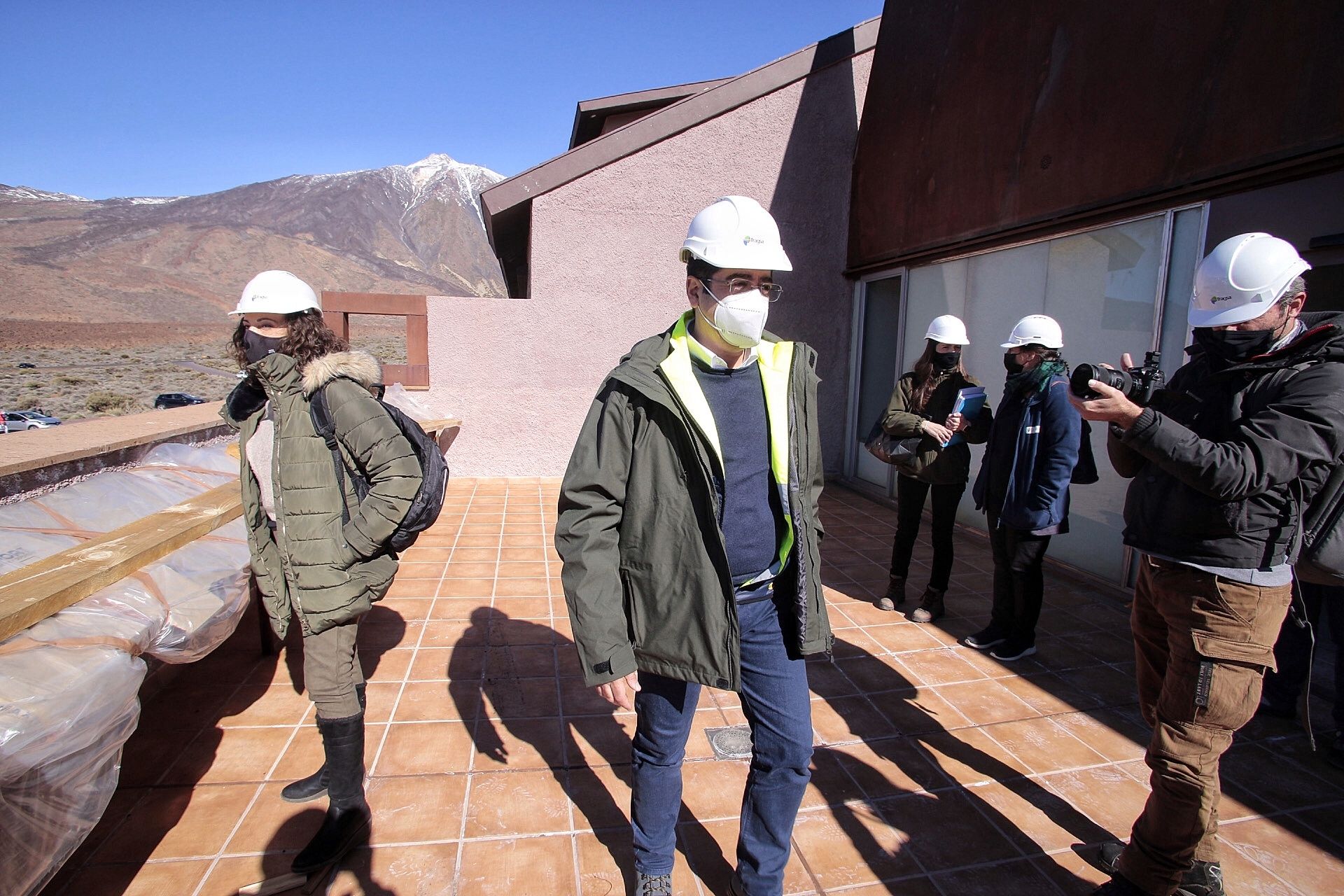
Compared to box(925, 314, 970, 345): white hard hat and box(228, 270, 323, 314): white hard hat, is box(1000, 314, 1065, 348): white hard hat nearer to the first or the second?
box(925, 314, 970, 345): white hard hat

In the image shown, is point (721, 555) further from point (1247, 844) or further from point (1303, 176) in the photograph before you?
point (1303, 176)

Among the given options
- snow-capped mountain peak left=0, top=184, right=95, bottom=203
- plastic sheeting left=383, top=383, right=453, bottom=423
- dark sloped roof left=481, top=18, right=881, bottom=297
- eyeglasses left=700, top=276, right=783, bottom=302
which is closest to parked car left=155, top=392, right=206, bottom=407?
plastic sheeting left=383, top=383, right=453, bottom=423

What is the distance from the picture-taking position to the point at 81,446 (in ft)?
11.8

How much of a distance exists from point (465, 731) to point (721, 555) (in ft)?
6.04

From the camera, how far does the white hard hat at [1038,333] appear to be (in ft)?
11.4

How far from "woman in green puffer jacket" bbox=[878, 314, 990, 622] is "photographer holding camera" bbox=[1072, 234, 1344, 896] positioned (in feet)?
6.06

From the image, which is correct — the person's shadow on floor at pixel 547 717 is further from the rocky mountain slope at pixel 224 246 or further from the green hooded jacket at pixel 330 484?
the rocky mountain slope at pixel 224 246

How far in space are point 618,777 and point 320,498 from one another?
1.54 meters

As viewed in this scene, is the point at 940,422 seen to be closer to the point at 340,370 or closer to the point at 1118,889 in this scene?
the point at 1118,889

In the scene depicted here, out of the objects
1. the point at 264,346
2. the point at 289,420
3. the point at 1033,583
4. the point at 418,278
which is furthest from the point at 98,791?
the point at 418,278

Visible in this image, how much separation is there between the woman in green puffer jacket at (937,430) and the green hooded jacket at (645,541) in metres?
2.44

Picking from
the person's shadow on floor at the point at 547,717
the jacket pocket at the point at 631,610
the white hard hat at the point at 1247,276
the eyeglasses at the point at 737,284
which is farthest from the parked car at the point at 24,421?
the white hard hat at the point at 1247,276

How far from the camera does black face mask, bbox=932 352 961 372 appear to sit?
403cm

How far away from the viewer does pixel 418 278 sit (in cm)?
11250
